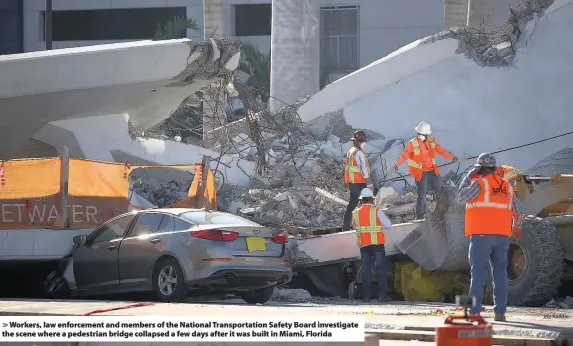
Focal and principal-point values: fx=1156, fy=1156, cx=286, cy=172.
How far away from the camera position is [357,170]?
59.0ft

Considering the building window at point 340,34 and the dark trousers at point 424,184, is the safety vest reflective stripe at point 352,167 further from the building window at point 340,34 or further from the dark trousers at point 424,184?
the building window at point 340,34

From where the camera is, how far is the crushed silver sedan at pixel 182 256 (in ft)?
48.6

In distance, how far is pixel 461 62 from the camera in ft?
88.6

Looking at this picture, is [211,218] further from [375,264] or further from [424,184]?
[424,184]

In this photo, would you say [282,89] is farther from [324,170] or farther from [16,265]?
[16,265]

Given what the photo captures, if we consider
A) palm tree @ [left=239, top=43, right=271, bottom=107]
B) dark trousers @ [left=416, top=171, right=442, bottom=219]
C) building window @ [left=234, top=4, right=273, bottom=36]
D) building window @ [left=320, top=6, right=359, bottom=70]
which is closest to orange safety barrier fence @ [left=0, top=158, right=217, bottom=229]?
dark trousers @ [left=416, top=171, right=442, bottom=219]

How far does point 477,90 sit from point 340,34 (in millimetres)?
23042

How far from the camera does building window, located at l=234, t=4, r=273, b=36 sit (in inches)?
2009

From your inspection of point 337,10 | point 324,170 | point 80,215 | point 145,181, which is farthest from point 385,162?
point 337,10

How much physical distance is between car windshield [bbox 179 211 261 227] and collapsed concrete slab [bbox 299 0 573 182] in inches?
431

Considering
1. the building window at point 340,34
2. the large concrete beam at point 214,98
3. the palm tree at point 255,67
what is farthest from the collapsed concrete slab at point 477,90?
the building window at point 340,34

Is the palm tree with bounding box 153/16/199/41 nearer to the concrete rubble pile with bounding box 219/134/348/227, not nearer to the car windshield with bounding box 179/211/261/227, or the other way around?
the concrete rubble pile with bounding box 219/134/348/227

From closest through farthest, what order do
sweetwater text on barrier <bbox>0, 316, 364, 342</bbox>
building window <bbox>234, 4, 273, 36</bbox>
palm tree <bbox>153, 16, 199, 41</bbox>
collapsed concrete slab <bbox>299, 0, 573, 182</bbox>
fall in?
1. sweetwater text on barrier <bbox>0, 316, 364, 342</bbox>
2. collapsed concrete slab <bbox>299, 0, 573, 182</bbox>
3. palm tree <bbox>153, 16, 199, 41</bbox>
4. building window <bbox>234, 4, 273, 36</bbox>

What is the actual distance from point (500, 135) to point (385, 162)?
287cm
